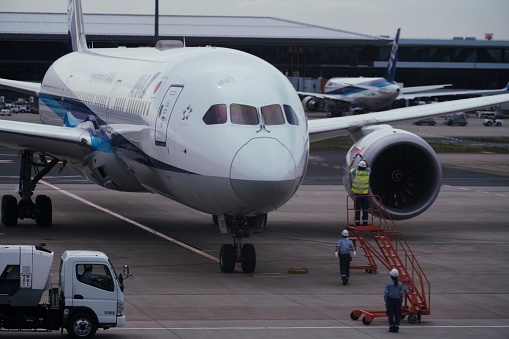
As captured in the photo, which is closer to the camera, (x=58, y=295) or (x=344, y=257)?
(x=58, y=295)

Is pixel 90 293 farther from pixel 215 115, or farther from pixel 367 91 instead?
pixel 367 91

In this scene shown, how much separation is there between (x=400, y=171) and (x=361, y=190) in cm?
341

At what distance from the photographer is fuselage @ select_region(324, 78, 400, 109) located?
357ft

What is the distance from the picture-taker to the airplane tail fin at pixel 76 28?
42.2 meters

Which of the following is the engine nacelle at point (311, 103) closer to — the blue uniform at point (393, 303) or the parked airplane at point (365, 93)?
the parked airplane at point (365, 93)

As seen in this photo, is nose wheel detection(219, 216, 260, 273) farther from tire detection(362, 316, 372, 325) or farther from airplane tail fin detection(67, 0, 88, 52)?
airplane tail fin detection(67, 0, 88, 52)

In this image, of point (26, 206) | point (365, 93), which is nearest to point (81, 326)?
point (26, 206)

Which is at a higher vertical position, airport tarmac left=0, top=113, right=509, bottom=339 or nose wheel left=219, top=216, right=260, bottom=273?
nose wheel left=219, top=216, right=260, bottom=273

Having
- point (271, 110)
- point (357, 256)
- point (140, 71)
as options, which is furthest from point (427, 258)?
point (140, 71)

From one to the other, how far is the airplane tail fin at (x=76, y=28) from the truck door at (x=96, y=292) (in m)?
23.5

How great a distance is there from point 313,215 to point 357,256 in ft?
27.9

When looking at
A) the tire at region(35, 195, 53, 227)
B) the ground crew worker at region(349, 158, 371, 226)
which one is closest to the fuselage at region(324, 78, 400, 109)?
the tire at region(35, 195, 53, 227)

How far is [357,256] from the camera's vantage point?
2866 centimetres

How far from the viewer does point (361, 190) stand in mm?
28547
